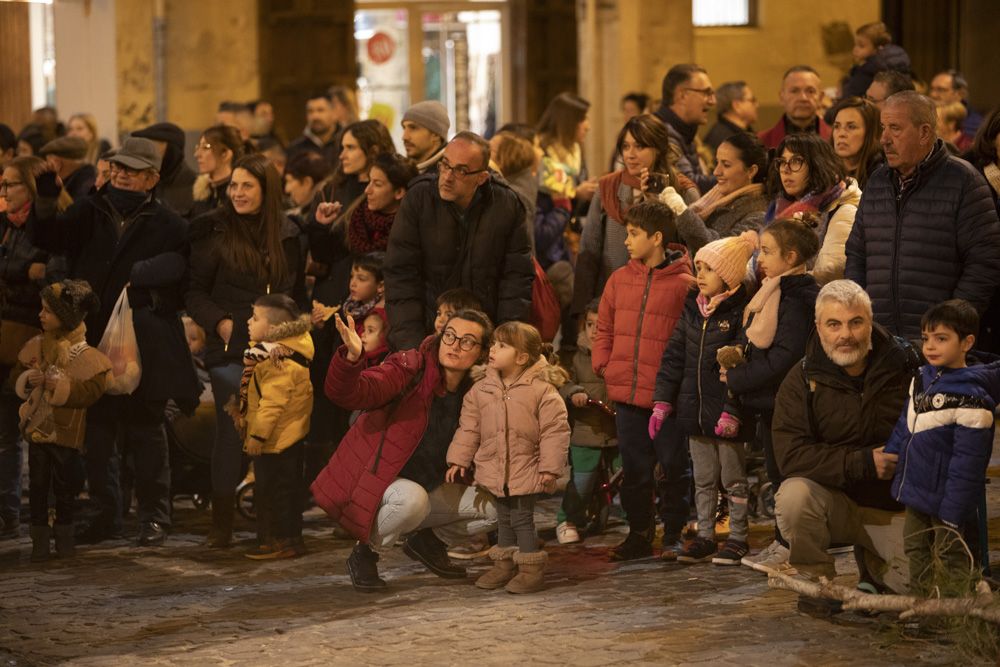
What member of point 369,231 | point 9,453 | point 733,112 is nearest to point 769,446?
point 369,231

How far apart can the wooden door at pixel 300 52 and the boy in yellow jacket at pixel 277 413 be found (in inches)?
361

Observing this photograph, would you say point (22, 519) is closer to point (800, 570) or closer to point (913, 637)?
point (800, 570)

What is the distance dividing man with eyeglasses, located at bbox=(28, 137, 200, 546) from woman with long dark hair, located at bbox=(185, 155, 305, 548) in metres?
0.18

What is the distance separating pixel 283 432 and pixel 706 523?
84.1 inches

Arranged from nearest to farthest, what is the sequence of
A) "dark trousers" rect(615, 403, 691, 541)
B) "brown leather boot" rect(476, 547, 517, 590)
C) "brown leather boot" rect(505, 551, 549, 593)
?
"brown leather boot" rect(505, 551, 549, 593)
"brown leather boot" rect(476, 547, 517, 590)
"dark trousers" rect(615, 403, 691, 541)

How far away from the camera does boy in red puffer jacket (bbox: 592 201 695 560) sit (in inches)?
327

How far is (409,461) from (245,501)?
2.00 metres

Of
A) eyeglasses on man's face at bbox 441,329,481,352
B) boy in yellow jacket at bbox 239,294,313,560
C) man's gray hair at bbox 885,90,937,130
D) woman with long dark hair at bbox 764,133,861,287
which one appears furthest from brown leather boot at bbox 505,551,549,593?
man's gray hair at bbox 885,90,937,130

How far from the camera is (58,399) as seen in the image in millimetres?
8547

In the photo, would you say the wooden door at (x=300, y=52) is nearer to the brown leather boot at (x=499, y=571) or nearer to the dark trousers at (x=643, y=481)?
the dark trousers at (x=643, y=481)

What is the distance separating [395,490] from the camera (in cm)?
777

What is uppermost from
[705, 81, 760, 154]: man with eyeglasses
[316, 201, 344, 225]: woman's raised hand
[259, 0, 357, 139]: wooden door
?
[259, 0, 357, 139]: wooden door

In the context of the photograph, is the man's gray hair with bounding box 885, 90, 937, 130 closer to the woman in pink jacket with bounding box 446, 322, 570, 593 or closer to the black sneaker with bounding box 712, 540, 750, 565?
the woman in pink jacket with bounding box 446, 322, 570, 593

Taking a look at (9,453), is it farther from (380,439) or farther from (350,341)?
(350,341)
